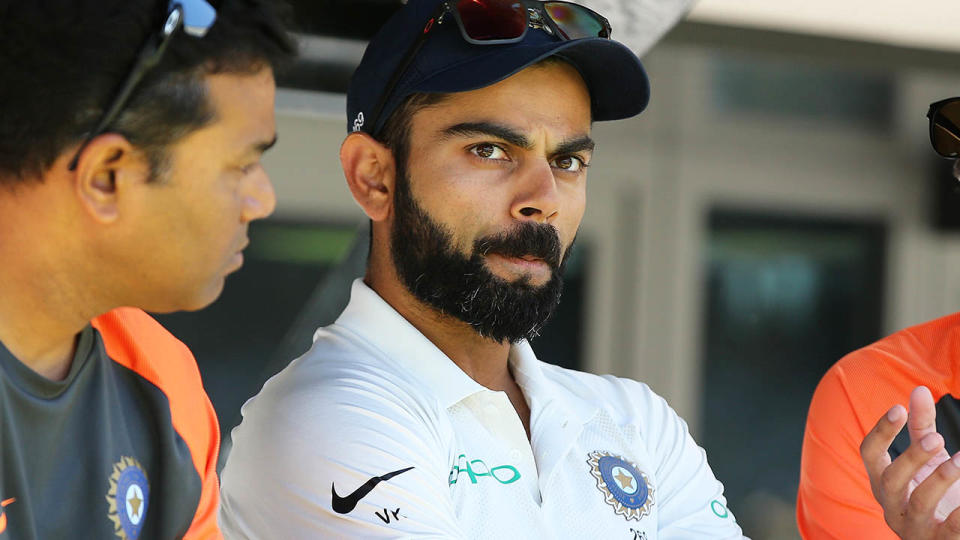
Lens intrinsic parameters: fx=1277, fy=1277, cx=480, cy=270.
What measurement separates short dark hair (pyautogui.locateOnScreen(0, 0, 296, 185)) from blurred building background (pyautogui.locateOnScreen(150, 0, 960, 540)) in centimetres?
298

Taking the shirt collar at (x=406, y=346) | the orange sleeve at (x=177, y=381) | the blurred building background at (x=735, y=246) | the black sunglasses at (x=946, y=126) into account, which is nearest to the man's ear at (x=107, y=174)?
the orange sleeve at (x=177, y=381)

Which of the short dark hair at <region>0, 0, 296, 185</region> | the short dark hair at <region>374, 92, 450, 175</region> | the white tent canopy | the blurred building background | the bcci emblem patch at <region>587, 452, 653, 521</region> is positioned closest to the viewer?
the short dark hair at <region>0, 0, 296, 185</region>

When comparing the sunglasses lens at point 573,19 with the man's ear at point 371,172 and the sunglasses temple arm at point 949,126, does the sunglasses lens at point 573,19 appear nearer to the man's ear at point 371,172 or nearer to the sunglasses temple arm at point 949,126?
the man's ear at point 371,172

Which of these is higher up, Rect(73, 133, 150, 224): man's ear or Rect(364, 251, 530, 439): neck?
Rect(73, 133, 150, 224): man's ear

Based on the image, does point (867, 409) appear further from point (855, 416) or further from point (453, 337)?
point (453, 337)

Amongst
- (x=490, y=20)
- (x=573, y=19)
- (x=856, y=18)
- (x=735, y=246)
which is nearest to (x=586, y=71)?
(x=573, y=19)

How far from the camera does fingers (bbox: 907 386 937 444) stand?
4.86 feet

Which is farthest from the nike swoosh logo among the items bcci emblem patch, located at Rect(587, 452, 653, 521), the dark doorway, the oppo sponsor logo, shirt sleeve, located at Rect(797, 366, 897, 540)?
the dark doorway

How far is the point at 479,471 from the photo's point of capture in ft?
5.20

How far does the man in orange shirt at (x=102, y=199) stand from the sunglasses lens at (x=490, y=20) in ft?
1.22

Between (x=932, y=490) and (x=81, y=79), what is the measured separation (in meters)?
1.05

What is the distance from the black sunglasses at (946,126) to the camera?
6.59 feet

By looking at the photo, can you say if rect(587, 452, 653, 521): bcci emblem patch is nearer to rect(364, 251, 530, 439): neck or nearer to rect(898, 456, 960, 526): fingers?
rect(364, 251, 530, 439): neck

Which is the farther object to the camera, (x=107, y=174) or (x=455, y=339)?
(x=455, y=339)
